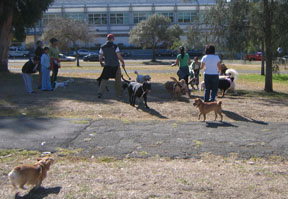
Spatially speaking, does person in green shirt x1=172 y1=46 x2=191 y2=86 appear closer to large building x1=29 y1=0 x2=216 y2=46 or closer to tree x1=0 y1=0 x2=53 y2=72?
tree x1=0 y1=0 x2=53 y2=72

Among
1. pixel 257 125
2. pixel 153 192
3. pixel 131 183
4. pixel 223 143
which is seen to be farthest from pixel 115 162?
pixel 257 125

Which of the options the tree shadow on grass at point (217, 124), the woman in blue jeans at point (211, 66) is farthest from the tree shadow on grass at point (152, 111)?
the tree shadow on grass at point (217, 124)

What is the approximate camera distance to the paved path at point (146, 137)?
5973mm

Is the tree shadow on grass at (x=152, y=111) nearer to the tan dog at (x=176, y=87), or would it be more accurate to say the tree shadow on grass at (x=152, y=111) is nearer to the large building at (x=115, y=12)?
the tan dog at (x=176, y=87)

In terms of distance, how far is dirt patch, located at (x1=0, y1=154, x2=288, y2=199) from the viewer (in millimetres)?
4352

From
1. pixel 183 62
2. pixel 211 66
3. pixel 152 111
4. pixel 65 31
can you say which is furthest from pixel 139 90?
pixel 65 31

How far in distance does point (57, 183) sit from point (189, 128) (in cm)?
329

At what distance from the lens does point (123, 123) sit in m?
7.55

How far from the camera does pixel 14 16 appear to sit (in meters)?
20.6

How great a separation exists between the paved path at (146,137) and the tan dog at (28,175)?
1.38m

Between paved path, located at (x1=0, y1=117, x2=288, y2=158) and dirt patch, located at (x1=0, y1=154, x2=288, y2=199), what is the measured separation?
0.34 metres

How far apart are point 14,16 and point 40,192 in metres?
18.3

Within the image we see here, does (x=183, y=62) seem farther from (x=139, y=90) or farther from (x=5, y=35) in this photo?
(x=5, y=35)

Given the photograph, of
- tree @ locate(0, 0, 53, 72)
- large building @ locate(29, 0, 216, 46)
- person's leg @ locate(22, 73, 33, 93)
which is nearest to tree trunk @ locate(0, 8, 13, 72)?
tree @ locate(0, 0, 53, 72)
